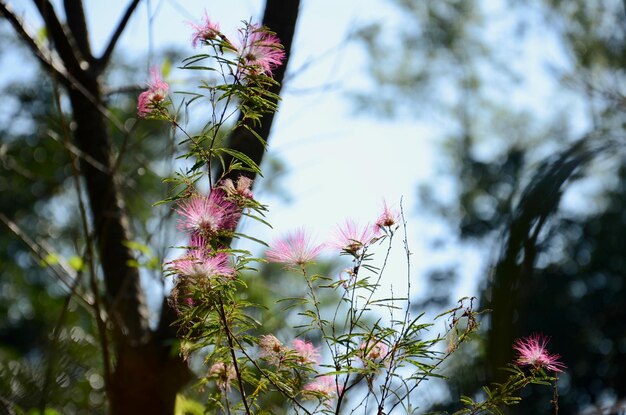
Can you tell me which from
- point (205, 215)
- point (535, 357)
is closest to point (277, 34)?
point (205, 215)

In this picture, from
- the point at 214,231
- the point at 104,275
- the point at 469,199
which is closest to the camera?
the point at 214,231

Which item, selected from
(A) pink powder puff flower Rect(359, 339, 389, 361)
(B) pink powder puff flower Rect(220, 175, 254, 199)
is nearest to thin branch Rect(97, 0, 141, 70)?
(B) pink powder puff flower Rect(220, 175, 254, 199)

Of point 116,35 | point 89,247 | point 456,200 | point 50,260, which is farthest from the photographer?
point 456,200

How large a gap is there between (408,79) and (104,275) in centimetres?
717

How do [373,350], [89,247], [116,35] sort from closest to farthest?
[89,247]
[373,350]
[116,35]

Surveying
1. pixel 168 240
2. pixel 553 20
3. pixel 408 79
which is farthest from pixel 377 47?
pixel 168 240

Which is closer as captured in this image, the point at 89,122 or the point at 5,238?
the point at 89,122

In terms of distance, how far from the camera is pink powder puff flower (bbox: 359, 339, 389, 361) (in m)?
0.95

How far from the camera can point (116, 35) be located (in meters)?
1.77

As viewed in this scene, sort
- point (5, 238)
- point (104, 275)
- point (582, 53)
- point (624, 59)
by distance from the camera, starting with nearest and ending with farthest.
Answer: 1. point (104, 275)
2. point (624, 59)
3. point (582, 53)
4. point (5, 238)

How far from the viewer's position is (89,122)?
191 cm

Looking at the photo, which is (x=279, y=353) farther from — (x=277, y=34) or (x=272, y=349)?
(x=277, y=34)

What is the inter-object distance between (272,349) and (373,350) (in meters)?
0.12

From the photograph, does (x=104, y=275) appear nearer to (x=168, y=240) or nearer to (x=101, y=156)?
(x=101, y=156)
